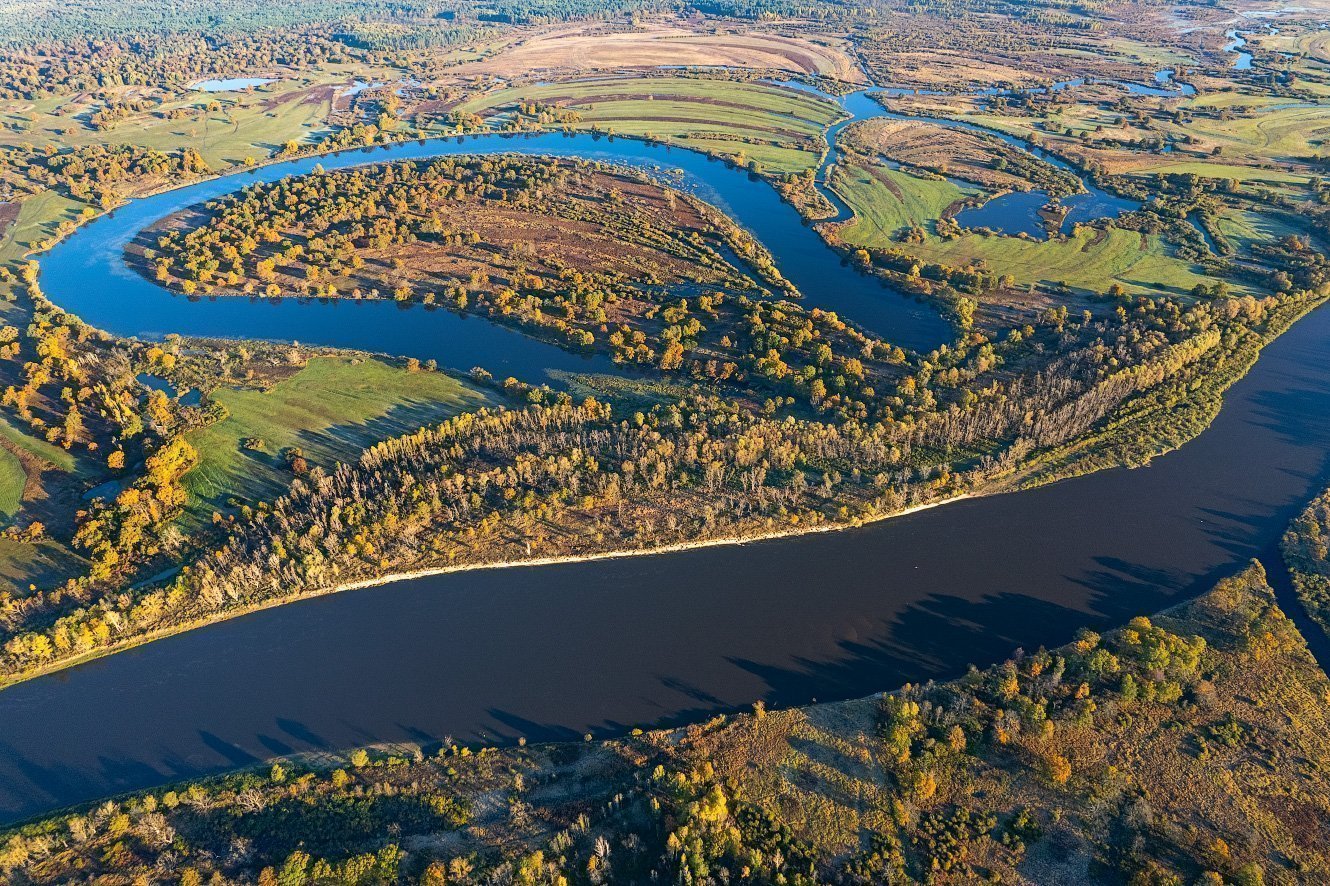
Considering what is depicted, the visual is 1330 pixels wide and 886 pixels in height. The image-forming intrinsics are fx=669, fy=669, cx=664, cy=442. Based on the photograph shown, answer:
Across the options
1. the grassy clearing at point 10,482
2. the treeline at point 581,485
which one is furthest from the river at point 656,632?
the grassy clearing at point 10,482

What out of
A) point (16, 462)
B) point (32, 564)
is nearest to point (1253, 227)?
point (32, 564)

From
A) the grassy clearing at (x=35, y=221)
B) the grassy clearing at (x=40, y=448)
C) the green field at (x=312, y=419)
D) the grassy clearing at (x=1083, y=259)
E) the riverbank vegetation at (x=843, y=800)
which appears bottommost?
the riverbank vegetation at (x=843, y=800)

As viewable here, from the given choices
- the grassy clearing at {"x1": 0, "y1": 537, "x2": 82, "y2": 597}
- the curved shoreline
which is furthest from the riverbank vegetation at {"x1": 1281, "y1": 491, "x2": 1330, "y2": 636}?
the grassy clearing at {"x1": 0, "y1": 537, "x2": 82, "y2": 597}

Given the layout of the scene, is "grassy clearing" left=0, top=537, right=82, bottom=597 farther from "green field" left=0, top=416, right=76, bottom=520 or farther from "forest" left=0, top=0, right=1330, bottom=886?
"green field" left=0, top=416, right=76, bottom=520

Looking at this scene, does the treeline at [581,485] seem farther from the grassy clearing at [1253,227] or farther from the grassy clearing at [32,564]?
the grassy clearing at [1253,227]

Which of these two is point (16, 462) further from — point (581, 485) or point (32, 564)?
point (581, 485)

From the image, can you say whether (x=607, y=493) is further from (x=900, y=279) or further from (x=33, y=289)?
(x=33, y=289)
